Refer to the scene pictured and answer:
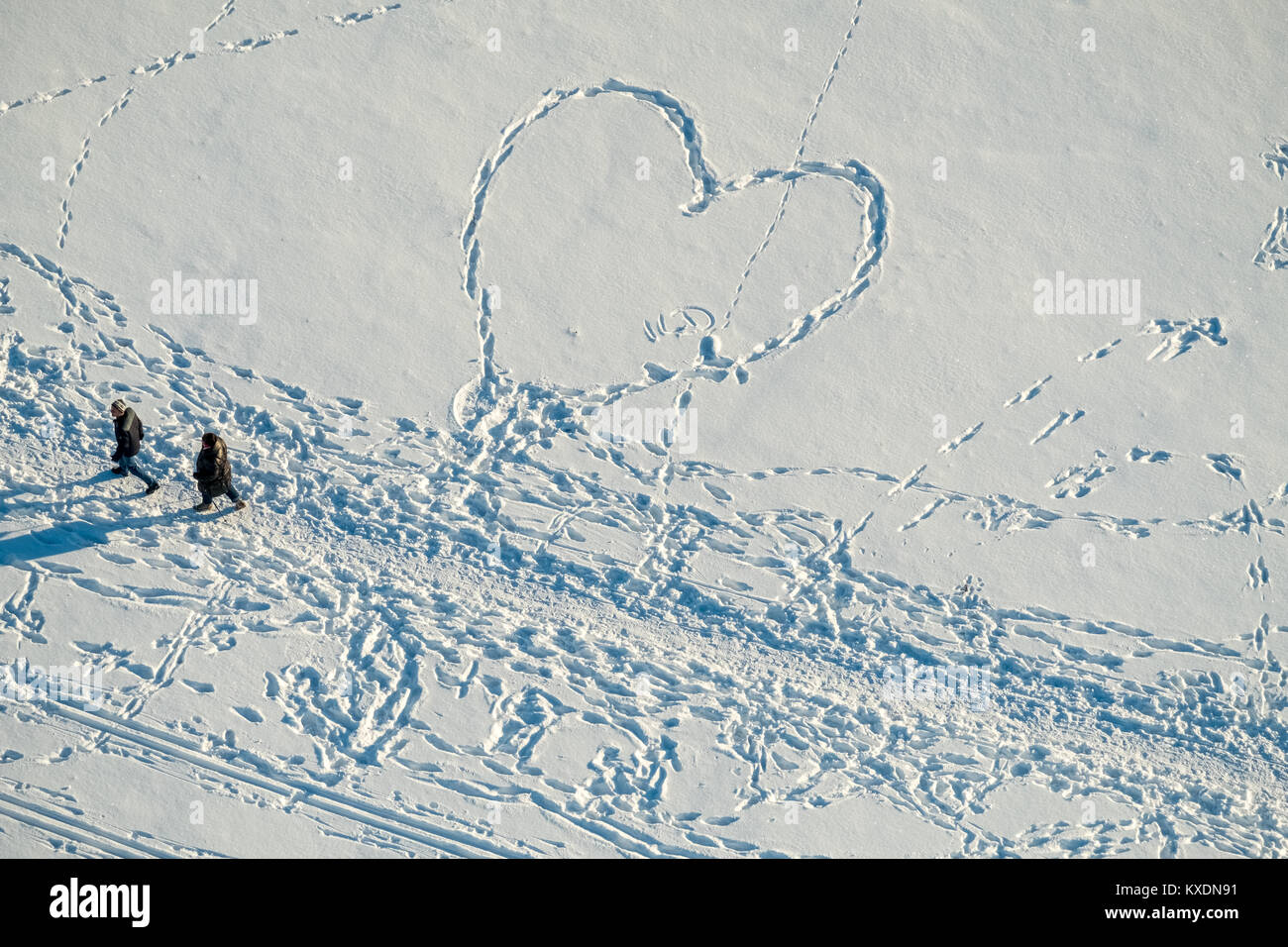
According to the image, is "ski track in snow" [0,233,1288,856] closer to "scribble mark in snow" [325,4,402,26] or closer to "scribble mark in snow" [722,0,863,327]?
"scribble mark in snow" [722,0,863,327]

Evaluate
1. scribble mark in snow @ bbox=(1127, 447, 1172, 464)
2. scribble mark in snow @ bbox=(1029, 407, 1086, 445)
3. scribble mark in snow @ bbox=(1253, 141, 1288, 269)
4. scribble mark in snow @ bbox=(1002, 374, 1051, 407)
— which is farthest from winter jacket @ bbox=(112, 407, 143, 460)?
scribble mark in snow @ bbox=(1253, 141, 1288, 269)

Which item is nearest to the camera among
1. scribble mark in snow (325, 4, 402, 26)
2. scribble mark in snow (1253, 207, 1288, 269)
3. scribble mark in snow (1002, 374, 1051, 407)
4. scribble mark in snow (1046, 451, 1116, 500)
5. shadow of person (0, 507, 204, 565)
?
shadow of person (0, 507, 204, 565)

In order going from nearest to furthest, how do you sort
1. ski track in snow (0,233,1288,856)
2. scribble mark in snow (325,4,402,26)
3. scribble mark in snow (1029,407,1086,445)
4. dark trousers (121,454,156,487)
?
ski track in snow (0,233,1288,856)
dark trousers (121,454,156,487)
scribble mark in snow (1029,407,1086,445)
scribble mark in snow (325,4,402,26)

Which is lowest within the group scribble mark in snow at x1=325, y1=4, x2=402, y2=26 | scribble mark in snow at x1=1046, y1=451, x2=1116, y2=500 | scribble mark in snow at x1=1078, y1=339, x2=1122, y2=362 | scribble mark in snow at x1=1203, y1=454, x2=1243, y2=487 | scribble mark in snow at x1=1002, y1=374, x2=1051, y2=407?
scribble mark in snow at x1=1046, y1=451, x2=1116, y2=500

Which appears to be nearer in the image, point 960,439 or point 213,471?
point 213,471

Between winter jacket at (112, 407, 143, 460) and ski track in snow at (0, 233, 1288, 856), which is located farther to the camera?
ski track in snow at (0, 233, 1288, 856)

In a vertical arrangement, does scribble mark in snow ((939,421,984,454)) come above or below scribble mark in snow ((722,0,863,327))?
below

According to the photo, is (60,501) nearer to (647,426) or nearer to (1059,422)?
(647,426)

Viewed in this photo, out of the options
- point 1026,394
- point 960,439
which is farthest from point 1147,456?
point 960,439
